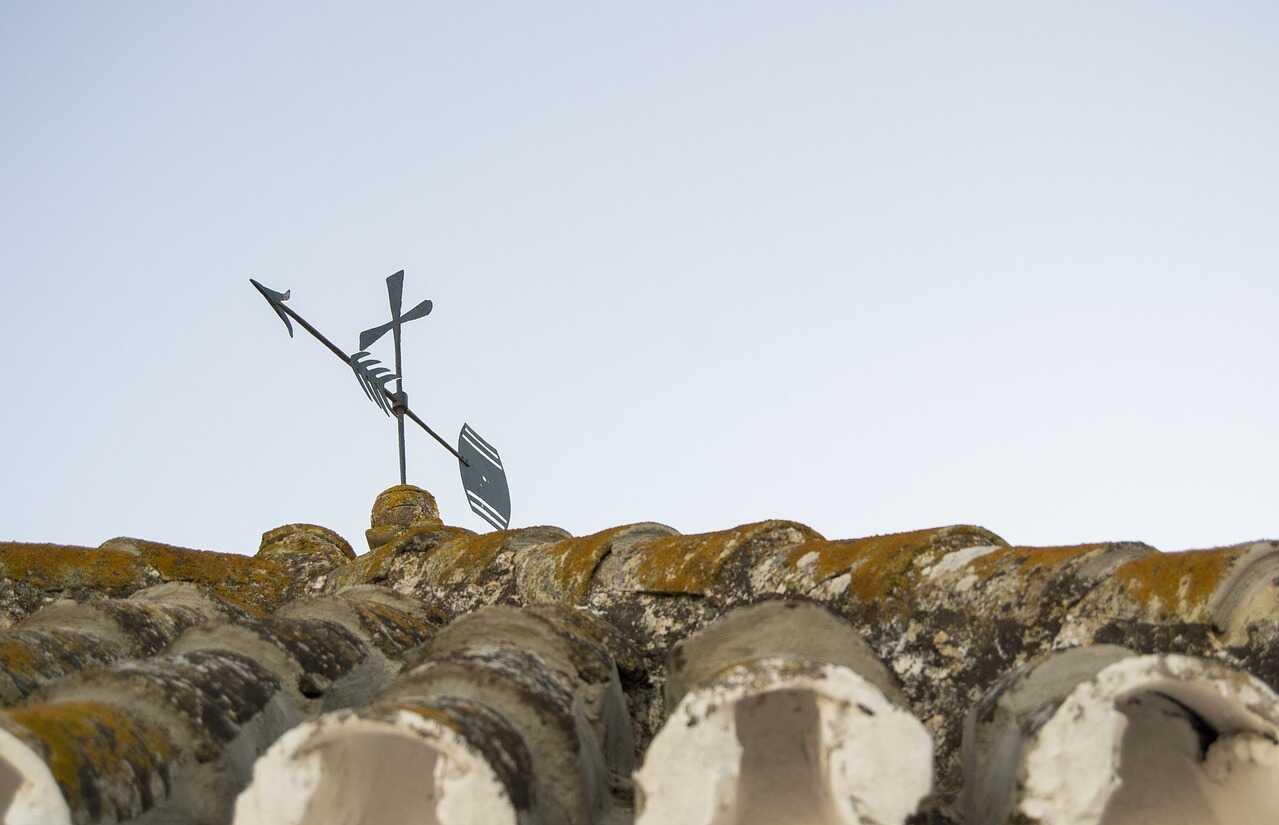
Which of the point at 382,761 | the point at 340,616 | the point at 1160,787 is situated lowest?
the point at 1160,787

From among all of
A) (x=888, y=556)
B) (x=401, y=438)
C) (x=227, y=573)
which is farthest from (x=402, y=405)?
(x=888, y=556)

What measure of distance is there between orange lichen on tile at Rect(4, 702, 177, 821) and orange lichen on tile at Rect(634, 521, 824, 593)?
2122 millimetres

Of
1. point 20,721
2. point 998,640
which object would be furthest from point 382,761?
point 998,640

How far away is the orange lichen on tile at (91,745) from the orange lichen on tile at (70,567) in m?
→ 2.97

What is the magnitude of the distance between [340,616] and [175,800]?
5.07 feet

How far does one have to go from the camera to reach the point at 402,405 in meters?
8.58

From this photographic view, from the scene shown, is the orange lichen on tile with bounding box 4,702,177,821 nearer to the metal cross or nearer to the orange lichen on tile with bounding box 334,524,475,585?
the orange lichen on tile with bounding box 334,524,475,585

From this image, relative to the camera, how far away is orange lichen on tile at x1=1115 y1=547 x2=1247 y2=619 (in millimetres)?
3357

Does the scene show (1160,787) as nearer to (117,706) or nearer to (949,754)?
(949,754)

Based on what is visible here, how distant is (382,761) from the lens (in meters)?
2.84

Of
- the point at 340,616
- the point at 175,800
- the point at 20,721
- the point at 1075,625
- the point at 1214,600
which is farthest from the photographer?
the point at 340,616

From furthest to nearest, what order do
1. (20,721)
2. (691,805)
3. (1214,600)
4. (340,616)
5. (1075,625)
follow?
(340,616), (1075,625), (1214,600), (20,721), (691,805)

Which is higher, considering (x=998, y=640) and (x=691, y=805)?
(x=998, y=640)

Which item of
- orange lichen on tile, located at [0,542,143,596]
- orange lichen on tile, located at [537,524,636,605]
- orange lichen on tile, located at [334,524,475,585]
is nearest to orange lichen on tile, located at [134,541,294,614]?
orange lichen on tile, located at [0,542,143,596]
